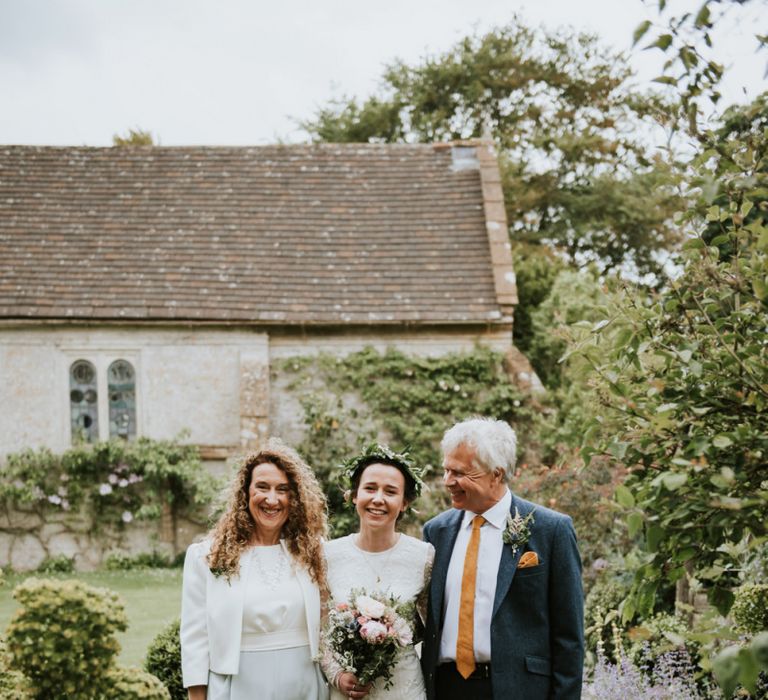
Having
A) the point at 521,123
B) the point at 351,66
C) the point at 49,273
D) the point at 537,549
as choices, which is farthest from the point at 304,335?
the point at 351,66

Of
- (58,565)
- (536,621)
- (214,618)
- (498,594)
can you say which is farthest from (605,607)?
(58,565)

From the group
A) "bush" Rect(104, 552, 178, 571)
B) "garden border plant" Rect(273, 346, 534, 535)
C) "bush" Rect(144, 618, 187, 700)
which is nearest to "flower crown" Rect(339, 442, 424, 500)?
"bush" Rect(144, 618, 187, 700)

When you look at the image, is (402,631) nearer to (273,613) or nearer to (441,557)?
(441,557)

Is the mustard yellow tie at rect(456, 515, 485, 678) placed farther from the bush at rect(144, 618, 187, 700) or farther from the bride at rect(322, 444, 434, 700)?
the bush at rect(144, 618, 187, 700)

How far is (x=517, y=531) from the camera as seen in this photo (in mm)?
3770

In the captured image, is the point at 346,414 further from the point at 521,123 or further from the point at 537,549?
the point at 521,123

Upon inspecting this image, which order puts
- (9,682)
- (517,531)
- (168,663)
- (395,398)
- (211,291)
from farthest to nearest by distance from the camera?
(211,291)
(395,398)
(168,663)
(517,531)
(9,682)

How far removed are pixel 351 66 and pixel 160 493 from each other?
18.6 meters

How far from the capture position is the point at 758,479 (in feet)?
8.48

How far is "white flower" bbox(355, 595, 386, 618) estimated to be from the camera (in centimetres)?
361

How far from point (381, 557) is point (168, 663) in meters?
2.55

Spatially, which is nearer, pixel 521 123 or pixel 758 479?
pixel 758 479

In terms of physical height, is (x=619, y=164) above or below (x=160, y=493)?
above

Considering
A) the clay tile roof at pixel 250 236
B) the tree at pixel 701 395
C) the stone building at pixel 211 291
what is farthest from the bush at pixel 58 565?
the tree at pixel 701 395
